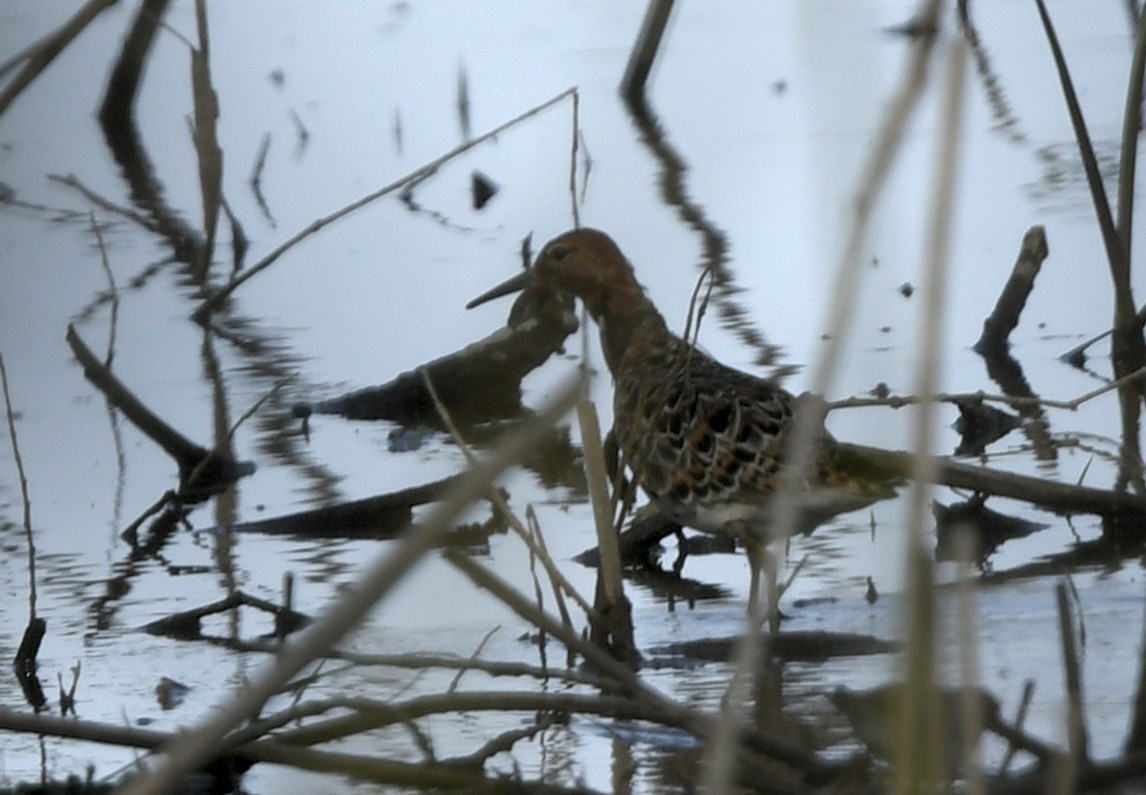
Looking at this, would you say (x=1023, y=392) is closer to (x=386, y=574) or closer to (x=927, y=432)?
(x=927, y=432)

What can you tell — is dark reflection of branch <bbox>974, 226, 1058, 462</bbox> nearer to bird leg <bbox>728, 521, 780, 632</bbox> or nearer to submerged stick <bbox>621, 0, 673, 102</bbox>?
bird leg <bbox>728, 521, 780, 632</bbox>

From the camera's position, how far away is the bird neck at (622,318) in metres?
4.46

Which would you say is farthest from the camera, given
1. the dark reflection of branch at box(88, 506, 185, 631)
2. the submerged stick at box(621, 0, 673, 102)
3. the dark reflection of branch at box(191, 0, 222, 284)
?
the submerged stick at box(621, 0, 673, 102)

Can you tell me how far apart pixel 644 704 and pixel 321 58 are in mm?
8525

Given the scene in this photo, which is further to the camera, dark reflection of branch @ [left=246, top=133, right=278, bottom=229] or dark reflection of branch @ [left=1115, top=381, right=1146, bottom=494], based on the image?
dark reflection of branch @ [left=246, top=133, right=278, bottom=229]

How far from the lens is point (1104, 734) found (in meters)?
2.60

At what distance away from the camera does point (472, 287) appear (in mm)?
5977

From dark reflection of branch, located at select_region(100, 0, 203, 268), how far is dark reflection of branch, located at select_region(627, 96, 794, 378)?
5.25ft

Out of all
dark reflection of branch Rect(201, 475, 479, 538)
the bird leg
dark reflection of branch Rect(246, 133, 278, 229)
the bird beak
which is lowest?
the bird leg

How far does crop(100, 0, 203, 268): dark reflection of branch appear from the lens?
6938 mm

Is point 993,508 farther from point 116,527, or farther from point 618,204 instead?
point 618,204

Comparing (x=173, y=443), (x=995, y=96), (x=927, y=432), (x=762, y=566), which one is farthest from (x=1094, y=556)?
(x=995, y=96)

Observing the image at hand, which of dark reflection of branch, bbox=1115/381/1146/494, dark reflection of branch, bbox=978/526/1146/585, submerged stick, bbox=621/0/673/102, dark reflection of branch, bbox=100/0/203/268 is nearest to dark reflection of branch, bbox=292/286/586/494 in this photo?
dark reflection of branch, bbox=1115/381/1146/494

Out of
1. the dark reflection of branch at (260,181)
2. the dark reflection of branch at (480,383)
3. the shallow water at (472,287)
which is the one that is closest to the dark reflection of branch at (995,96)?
the shallow water at (472,287)
